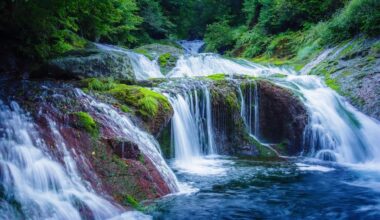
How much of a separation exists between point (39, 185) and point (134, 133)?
2.60 m

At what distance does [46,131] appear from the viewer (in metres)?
6.15

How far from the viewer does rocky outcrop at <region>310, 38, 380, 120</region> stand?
12339 millimetres

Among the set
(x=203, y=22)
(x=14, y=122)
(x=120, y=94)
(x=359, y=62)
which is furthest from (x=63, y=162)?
(x=203, y=22)

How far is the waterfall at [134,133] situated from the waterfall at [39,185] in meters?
1.43

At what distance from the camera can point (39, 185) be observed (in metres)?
5.25

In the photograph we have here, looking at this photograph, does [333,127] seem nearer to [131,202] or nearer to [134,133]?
[134,133]

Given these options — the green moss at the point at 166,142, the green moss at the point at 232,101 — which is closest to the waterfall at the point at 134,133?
the green moss at the point at 166,142

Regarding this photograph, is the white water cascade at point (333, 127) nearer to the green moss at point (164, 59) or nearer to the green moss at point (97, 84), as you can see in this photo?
the green moss at point (97, 84)

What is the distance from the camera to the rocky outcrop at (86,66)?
10164mm

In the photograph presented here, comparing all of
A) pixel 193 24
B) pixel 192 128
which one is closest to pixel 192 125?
pixel 192 128

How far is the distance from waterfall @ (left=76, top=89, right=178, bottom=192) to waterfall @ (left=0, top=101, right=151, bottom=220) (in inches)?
56.4

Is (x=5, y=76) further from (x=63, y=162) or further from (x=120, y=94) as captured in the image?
(x=63, y=162)

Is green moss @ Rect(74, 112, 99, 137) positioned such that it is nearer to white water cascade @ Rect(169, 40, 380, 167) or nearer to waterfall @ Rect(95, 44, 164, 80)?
white water cascade @ Rect(169, 40, 380, 167)

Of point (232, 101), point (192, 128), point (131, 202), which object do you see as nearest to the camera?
point (131, 202)
